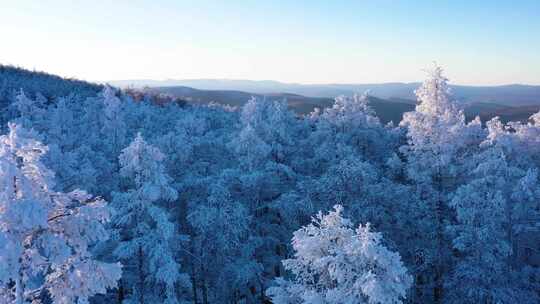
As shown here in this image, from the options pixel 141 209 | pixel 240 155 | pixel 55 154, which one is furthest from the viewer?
pixel 240 155

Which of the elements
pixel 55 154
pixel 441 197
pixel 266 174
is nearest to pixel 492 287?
pixel 441 197

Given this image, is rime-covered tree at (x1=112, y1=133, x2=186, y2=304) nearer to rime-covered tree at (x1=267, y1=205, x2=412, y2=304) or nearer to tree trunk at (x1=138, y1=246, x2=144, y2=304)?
tree trunk at (x1=138, y1=246, x2=144, y2=304)

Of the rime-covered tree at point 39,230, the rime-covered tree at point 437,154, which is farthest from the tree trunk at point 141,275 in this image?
the rime-covered tree at point 437,154

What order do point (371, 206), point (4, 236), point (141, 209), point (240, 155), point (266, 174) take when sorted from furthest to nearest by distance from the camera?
point (240, 155) → point (266, 174) → point (371, 206) → point (141, 209) → point (4, 236)

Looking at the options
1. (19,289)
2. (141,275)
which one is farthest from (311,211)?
(19,289)

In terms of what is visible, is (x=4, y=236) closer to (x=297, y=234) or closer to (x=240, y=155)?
(x=297, y=234)

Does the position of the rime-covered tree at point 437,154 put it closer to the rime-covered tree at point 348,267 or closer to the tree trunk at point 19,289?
the rime-covered tree at point 348,267
